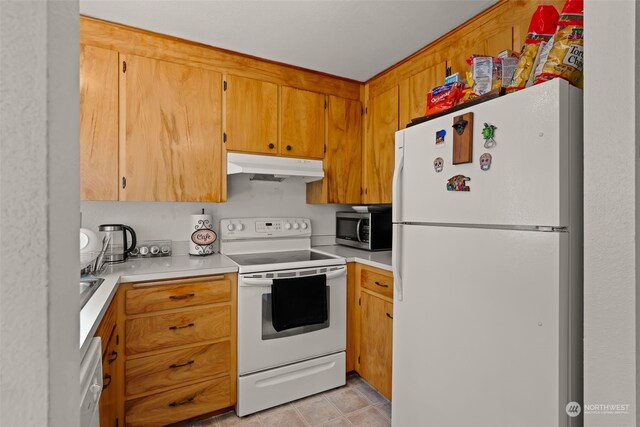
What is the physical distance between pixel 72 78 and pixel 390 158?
231 centimetres

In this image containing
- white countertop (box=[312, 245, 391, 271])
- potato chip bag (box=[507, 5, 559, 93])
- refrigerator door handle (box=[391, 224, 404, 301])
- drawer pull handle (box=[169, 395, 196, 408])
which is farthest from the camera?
white countertop (box=[312, 245, 391, 271])

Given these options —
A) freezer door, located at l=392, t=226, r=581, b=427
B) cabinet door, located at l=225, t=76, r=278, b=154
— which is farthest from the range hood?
freezer door, located at l=392, t=226, r=581, b=427

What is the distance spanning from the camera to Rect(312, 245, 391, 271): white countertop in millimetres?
2088

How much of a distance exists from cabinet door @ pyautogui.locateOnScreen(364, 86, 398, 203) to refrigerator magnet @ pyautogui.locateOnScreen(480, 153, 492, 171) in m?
1.29

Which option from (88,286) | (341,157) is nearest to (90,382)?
(88,286)

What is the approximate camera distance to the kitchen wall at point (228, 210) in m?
2.20

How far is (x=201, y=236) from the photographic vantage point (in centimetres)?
230

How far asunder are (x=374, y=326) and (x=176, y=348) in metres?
1.25

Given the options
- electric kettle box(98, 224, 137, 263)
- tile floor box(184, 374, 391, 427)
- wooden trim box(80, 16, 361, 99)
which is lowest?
tile floor box(184, 374, 391, 427)

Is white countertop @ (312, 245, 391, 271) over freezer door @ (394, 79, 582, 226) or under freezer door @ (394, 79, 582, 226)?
under

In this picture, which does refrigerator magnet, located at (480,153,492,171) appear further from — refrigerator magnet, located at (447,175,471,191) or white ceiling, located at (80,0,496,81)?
white ceiling, located at (80,0,496,81)

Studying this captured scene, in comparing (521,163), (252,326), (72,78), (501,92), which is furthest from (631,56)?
(252,326)

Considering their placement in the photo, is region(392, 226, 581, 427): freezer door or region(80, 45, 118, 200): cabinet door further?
region(80, 45, 118, 200): cabinet door

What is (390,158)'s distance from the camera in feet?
8.21
